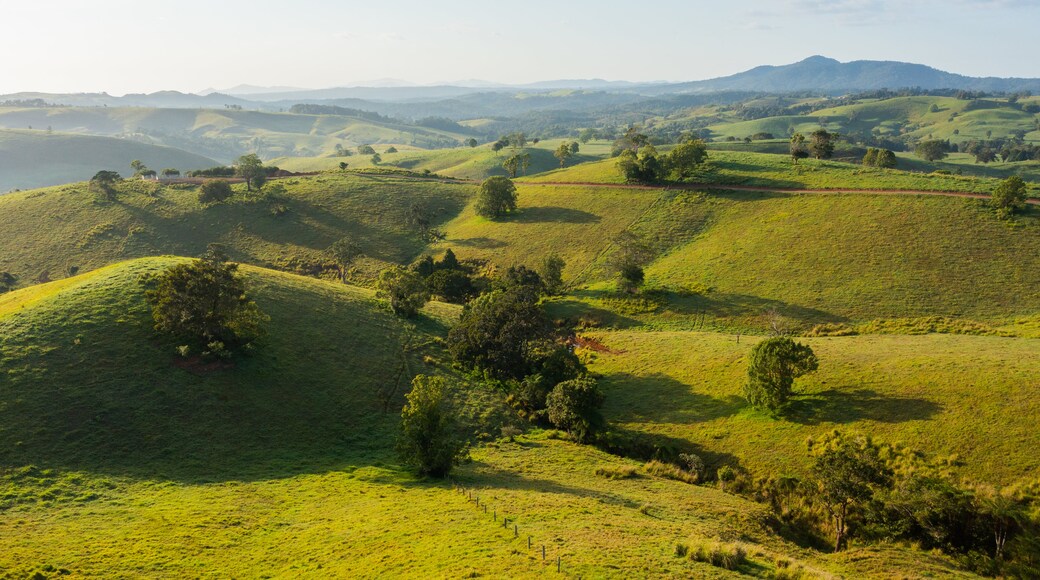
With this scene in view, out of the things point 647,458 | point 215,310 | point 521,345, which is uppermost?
point 215,310

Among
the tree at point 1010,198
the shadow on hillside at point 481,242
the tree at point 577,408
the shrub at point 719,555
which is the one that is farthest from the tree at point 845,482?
the tree at point 1010,198

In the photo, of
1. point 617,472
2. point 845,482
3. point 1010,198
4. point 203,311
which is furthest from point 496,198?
point 845,482

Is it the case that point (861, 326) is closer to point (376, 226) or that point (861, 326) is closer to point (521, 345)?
point (521, 345)

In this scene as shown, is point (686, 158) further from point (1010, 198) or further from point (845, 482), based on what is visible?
point (845, 482)

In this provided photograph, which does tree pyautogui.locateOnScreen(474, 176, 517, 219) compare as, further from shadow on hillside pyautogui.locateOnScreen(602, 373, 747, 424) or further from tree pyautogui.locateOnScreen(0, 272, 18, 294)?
tree pyautogui.locateOnScreen(0, 272, 18, 294)

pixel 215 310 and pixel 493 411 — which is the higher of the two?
pixel 215 310

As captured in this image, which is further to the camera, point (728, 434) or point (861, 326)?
point (861, 326)

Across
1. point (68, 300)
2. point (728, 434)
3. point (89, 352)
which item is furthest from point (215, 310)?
point (728, 434)
